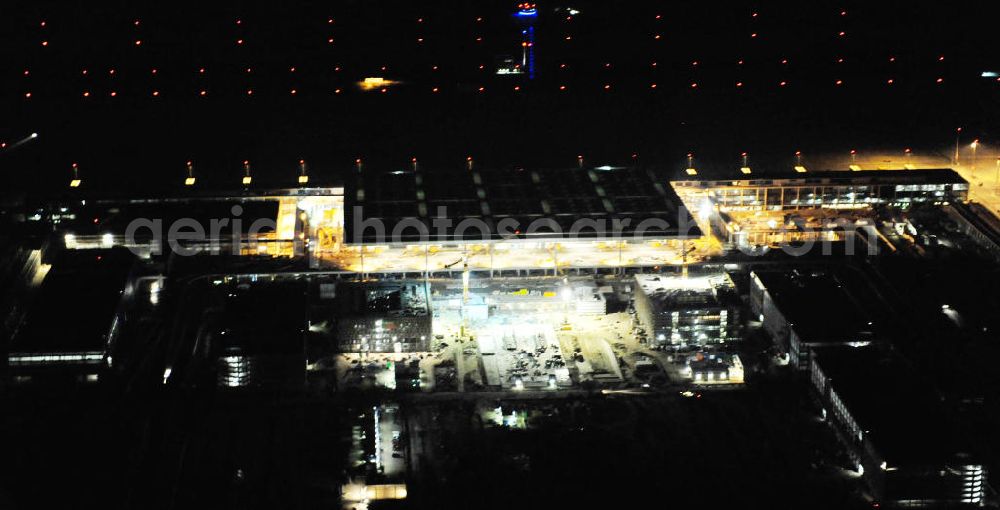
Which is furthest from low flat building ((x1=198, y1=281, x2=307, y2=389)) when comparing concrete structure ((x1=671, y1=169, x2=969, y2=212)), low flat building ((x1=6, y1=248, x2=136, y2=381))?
concrete structure ((x1=671, y1=169, x2=969, y2=212))

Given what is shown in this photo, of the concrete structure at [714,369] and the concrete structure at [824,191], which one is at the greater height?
the concrete structure at [824,191]

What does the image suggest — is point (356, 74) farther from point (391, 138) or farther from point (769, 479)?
point (769, 479)

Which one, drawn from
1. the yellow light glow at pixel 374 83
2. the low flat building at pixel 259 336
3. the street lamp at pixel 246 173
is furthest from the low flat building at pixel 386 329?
the yellow light glow at pixel 374 83

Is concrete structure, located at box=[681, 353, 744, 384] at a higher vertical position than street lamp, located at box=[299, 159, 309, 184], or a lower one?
lower

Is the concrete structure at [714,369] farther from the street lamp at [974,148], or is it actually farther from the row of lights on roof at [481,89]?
the row of lights on roof at [481,89]

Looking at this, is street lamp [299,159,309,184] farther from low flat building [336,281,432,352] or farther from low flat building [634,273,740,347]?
low flat building [634,273,740,347]

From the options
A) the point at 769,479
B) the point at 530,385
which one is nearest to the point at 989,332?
the point at 769,479

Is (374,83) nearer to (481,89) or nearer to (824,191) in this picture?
(481,89)
